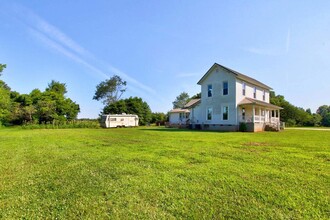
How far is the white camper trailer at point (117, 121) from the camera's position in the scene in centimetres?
3500

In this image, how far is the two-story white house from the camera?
20.5 metres

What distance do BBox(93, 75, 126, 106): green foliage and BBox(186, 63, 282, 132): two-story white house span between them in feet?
126

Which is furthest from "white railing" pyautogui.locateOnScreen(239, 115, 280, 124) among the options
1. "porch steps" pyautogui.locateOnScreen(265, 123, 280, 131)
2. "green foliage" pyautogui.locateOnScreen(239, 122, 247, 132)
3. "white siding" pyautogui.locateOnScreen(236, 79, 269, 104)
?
"white siding" pyautogui.locateOnScreen(236, 79, 269, 104)

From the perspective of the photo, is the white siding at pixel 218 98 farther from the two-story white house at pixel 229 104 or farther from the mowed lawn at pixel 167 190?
the mowed lawn at pixel 167 190

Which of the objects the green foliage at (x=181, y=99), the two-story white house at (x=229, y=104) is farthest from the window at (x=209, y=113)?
the green foliage at (x=181, y=99)

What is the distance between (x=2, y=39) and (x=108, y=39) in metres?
9.34

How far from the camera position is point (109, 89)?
57312mm

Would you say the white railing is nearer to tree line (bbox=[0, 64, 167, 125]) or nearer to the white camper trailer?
the white camper trailer

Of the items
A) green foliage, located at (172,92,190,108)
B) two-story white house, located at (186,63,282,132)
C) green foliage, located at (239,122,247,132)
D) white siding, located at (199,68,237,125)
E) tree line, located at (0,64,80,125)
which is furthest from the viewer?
green foliage, located at (172,92,190,108)

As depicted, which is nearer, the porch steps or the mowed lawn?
the mowed lawn

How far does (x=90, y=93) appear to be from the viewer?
58.7 m

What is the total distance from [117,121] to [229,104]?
72.8 feet

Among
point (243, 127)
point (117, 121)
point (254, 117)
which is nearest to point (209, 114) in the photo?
point (243, 127)

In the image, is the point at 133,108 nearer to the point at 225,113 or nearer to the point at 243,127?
the point at 225,113
